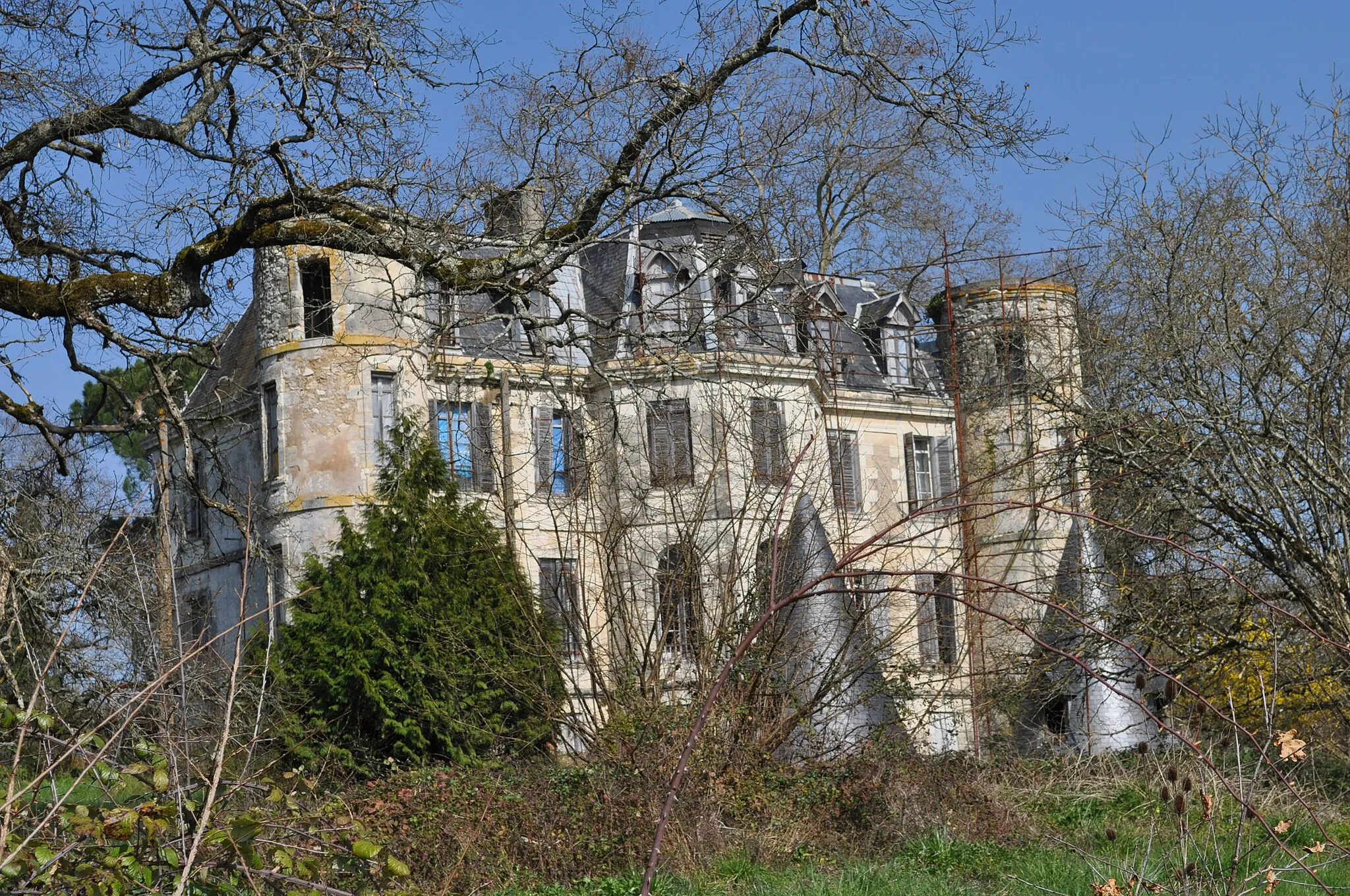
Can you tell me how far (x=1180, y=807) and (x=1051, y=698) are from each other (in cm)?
942

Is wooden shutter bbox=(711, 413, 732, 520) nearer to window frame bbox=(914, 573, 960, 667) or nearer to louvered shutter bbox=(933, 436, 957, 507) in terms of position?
window frame bbox=(914, 573, 960, 667)

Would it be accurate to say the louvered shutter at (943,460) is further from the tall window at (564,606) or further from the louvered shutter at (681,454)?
the tall window at (564,606)

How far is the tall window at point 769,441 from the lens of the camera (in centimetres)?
1427

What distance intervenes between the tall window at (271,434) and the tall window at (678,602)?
13.4m

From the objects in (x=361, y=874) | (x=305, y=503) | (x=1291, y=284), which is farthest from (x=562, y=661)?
(x=305, y=503)

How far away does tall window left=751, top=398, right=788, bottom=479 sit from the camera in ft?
46.8

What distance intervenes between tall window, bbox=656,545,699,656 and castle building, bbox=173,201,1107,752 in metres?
0.04

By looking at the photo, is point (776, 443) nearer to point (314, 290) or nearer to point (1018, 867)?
point (1018, 867)

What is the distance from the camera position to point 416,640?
15.4 metres

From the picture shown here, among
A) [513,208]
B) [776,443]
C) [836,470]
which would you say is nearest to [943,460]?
[836,470]

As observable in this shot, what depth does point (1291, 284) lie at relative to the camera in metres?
12.1

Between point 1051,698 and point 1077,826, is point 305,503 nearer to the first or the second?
point 1051,698

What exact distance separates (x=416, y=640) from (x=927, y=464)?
17279mm

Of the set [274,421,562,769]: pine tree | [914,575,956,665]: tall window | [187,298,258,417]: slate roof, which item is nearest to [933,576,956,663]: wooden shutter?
[914,575,956,665]: tall window
